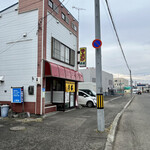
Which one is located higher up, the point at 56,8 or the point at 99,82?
the point at 56,8

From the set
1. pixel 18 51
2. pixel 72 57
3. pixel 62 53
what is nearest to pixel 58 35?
→ pixel 62 53

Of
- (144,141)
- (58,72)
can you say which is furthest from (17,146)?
(58,72)

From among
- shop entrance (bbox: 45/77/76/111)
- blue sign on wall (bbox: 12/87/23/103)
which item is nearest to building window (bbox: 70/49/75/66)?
shop entrance (bbox: 45/77/76/111)

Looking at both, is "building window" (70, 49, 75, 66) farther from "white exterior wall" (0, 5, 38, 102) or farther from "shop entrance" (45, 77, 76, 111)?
"white exterior wall" (0, 5, 38, 102)

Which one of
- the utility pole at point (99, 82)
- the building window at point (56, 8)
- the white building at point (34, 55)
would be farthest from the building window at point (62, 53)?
the utility pole at point (99, 82)

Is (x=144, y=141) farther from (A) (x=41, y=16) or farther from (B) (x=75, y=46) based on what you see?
(B) (x=75, y=46)

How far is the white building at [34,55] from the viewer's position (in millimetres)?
10134

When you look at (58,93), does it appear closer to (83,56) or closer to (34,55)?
(34,55)

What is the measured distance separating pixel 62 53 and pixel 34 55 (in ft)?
10.5

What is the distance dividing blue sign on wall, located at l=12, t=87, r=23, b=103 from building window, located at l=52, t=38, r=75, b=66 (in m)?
3.48

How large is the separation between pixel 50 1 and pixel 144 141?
35.2 feet

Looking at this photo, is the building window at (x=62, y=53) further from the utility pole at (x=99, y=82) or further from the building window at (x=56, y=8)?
the utility pole at (x=99, y=82)

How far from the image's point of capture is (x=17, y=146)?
485 cm

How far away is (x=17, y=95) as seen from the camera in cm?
1022
